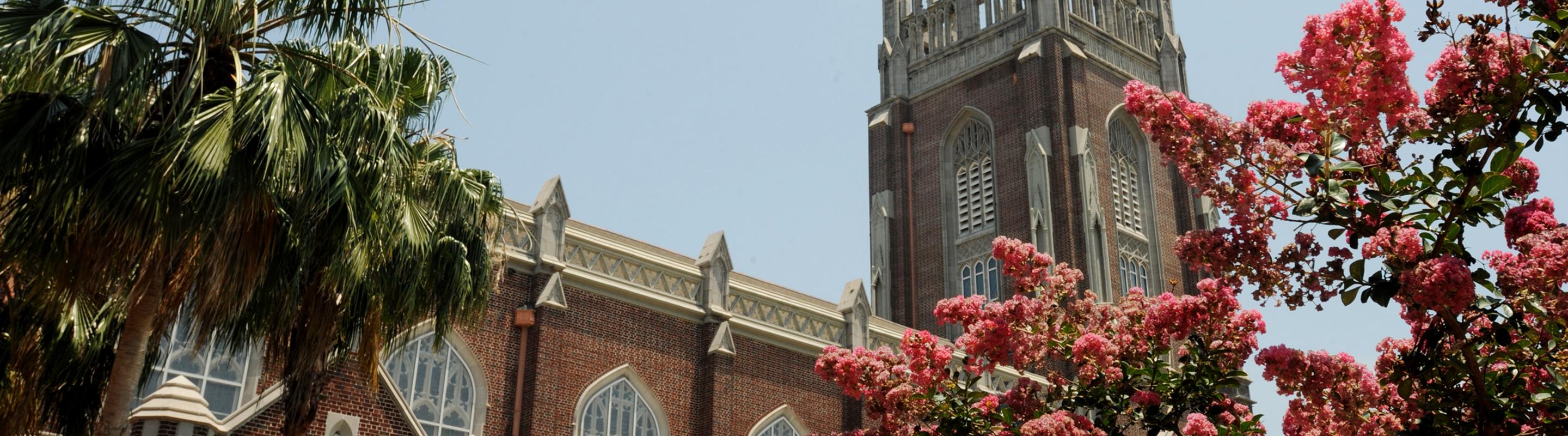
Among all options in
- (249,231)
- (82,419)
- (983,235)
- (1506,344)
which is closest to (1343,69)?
(1506,344)

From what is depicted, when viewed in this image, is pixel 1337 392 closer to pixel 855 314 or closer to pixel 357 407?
pixel 357 407

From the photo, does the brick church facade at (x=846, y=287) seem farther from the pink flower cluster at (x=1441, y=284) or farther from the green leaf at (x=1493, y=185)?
the green leaf at (x=1493, y=185)

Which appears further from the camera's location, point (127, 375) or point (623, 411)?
point (623, 411)

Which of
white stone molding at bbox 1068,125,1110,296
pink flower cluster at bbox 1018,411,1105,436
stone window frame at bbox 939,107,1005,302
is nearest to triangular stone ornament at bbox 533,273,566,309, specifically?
pink flower cluster at bbox 1018,411,1105,436

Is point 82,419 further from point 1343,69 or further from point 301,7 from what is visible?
point 1343,69

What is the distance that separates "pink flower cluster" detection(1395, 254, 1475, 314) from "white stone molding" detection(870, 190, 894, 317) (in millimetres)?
31243

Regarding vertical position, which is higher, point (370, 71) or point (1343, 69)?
point (370, 71)

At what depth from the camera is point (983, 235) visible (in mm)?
36781

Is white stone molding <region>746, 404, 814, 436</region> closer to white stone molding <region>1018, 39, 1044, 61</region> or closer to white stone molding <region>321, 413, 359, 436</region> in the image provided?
white stone molding <region>321, 413, 359, 436</region>

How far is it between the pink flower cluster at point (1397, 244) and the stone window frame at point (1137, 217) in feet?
92.6

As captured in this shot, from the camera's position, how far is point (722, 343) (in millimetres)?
23438

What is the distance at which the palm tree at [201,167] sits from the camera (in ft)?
25.1

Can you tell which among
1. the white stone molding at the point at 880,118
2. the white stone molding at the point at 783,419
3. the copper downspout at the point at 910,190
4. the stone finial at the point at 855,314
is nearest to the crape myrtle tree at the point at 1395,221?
the white stone molding at the point at 783,419

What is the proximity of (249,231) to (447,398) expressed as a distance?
1224cm
